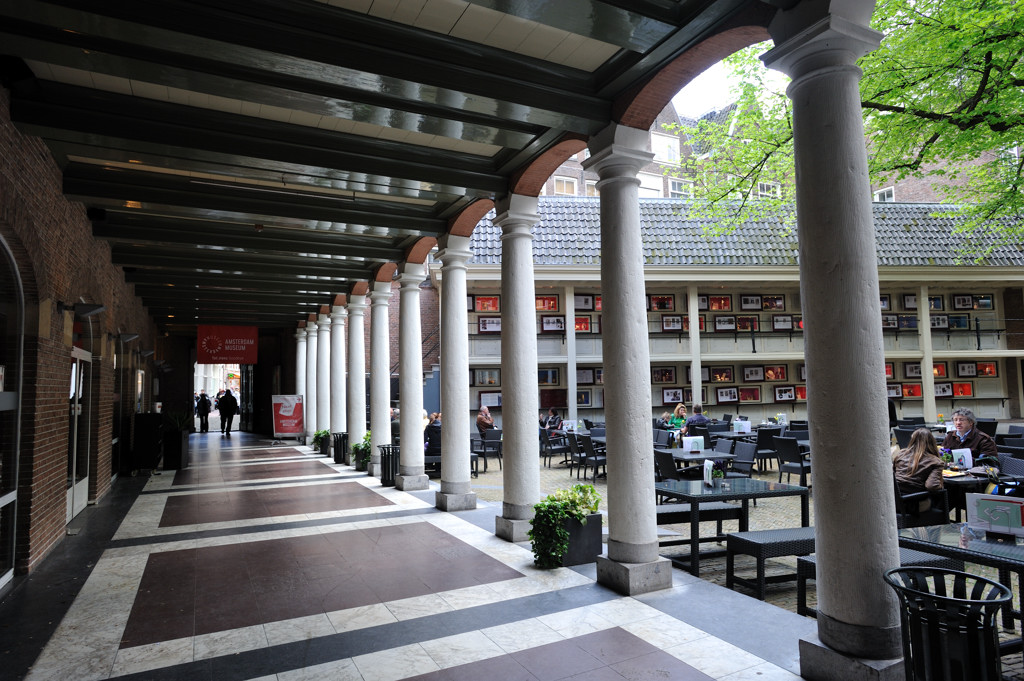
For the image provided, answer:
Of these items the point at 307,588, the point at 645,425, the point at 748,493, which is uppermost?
the point at 645,425

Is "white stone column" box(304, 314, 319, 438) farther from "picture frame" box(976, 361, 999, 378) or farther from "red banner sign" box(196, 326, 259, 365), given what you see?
"picture frame" box(976, 361, 999, 378)

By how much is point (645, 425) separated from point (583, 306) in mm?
14507

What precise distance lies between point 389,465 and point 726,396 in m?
12.9

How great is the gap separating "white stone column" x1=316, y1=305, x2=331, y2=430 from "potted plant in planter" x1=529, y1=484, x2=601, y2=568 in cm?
1232

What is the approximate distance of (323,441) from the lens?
1650 centimetres

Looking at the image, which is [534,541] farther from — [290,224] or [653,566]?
[290,224]

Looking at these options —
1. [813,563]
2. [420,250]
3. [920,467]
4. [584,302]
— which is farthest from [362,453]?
[813,563]

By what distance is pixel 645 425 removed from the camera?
4945mm

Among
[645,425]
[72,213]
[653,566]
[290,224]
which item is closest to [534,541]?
[653,566]

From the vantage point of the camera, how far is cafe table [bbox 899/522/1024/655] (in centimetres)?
327

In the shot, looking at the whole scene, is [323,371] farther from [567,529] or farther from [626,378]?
[626,378]

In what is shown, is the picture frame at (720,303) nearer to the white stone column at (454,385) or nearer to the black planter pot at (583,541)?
the white stone column at (454,385)

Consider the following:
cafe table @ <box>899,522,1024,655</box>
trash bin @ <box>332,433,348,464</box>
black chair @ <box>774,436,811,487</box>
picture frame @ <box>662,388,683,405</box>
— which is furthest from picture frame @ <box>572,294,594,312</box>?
cafe table @ <box>899,522,1024,655</box>

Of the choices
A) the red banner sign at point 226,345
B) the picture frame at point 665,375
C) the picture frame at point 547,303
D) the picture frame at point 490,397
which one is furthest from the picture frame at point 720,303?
the red banner sign at point 226,345
